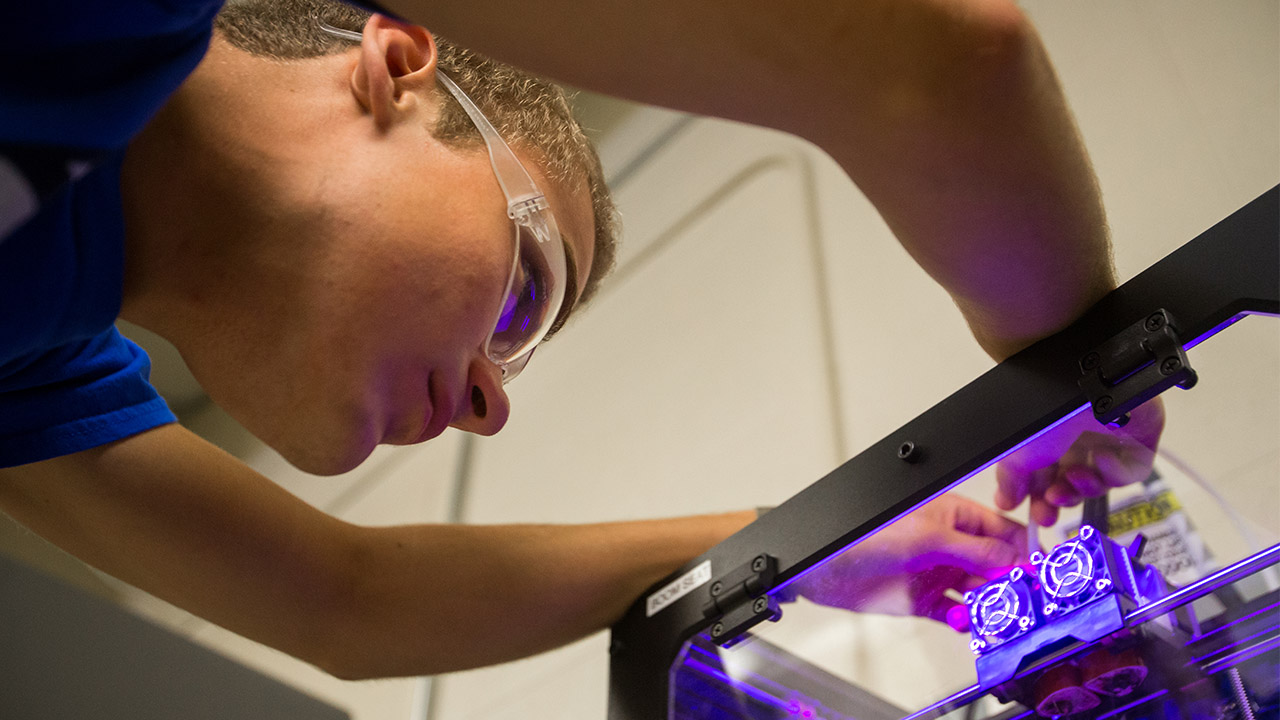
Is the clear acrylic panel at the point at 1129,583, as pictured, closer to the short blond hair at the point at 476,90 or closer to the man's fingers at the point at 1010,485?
the man's fingers at the point at 1010,485

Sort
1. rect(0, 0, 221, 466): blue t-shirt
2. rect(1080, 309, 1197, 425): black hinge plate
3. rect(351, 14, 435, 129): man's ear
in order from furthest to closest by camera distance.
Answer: rect(351, 14, 435, 129): man's ear, rect(1080, 309, 1197, 425): black hinge plate, rect(0, 0, 221, 466): blue t-shirt

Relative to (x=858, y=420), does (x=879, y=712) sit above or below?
below

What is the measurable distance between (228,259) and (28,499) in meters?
0.38

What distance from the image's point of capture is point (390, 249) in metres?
0.67

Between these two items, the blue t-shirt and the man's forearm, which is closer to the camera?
the blue t-shirt

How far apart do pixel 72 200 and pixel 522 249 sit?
0.31 meters

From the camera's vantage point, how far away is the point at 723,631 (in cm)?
80

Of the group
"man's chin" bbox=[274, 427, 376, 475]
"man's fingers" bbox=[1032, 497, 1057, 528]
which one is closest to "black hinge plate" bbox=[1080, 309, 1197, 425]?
"man's fingers" bbox=[1032, 497, 1057, 528]

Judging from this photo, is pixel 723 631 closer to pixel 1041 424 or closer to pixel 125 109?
pixel 1041 424

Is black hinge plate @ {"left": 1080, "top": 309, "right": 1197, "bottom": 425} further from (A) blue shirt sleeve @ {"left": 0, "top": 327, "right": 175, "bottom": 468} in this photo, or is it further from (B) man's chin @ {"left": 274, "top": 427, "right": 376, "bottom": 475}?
(A) blue shirt sleeve @ {"left": 0, "top": 327, "right": 175, "bottom": 468}

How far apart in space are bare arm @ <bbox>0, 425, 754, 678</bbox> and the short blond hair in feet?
0.94

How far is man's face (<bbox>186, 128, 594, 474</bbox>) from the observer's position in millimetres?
672

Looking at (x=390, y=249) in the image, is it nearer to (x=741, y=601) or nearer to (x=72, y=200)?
(x=72, y=200)

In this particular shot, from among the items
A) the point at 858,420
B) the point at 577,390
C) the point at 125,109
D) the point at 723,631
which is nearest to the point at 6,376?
the point at 125,109
